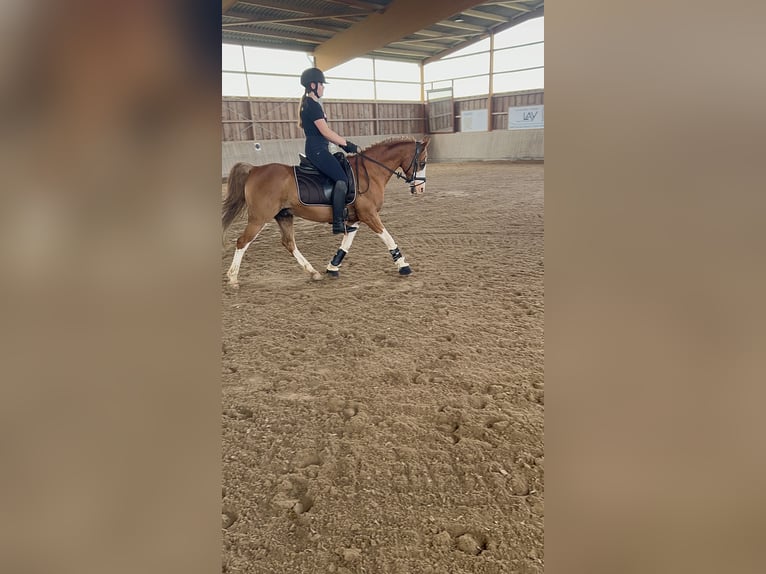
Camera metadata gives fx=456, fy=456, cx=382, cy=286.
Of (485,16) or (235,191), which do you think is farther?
(485,16)

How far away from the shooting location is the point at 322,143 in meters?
3.75

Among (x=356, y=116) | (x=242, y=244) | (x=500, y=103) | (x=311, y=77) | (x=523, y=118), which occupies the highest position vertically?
(x=500, y=103)

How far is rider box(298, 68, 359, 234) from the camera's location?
360cm

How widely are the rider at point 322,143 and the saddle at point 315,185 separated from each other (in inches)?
1.9

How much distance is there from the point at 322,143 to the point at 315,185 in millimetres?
348

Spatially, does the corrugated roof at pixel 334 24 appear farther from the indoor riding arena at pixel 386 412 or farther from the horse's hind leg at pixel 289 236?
the indoor riding arena at pixel 386 412

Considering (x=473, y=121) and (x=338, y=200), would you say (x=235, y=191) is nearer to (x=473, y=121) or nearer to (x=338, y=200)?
(x=338, y=200)

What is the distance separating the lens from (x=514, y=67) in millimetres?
13625

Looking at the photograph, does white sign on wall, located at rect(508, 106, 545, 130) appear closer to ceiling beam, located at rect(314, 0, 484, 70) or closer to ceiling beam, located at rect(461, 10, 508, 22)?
ceiling beam, located at rect(461, 10, 508, 22)

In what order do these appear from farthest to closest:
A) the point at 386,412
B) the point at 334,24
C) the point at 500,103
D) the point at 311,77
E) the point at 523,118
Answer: the point at 500,103 < the point at 523,118 < the point at 334,24 < the point at 311,77 < the point at 386,412

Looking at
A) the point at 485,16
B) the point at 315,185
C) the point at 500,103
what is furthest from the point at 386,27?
the point at 500,103

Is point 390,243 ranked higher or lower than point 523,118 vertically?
lower
